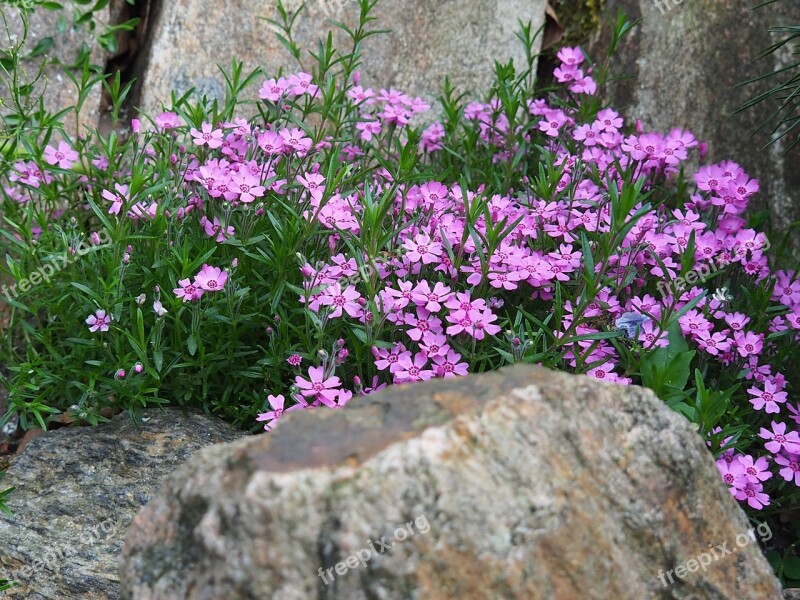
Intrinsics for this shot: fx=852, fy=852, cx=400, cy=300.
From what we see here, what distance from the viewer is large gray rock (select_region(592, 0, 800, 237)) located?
4.03 metres

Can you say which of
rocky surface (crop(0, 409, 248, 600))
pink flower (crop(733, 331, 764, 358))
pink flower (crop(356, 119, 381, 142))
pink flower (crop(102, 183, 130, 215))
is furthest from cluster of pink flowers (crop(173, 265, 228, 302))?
pink flower (crop(733, 331, 764, 358))

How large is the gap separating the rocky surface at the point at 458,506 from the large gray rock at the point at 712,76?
2.31 metres

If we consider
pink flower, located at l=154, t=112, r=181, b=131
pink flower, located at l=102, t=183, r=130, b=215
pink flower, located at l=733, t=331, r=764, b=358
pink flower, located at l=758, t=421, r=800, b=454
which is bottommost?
pink flower, located at l=758, t=421, r=800, b=454

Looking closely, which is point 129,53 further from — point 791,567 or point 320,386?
point 791,567

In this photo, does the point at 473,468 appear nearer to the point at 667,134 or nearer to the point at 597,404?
the point at 597,404

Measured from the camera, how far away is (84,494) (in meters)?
3.05

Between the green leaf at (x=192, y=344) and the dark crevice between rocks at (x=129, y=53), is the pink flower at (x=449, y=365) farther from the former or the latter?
the dark crevice between rocks at (x=129, y=53)

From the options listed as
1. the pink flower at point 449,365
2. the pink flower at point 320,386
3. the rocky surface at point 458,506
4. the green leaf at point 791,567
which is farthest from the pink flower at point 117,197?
the green leaf at point 791,567

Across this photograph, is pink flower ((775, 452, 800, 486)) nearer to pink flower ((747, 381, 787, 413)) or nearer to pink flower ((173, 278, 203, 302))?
pink flower ((747, 381, 787, 413))

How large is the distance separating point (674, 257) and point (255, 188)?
68.3 inches

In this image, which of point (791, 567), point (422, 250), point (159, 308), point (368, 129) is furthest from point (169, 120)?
point (791, 567)

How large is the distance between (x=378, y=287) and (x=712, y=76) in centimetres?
232

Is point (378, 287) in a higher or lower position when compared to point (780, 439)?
higher

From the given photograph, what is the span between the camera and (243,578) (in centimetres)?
177
